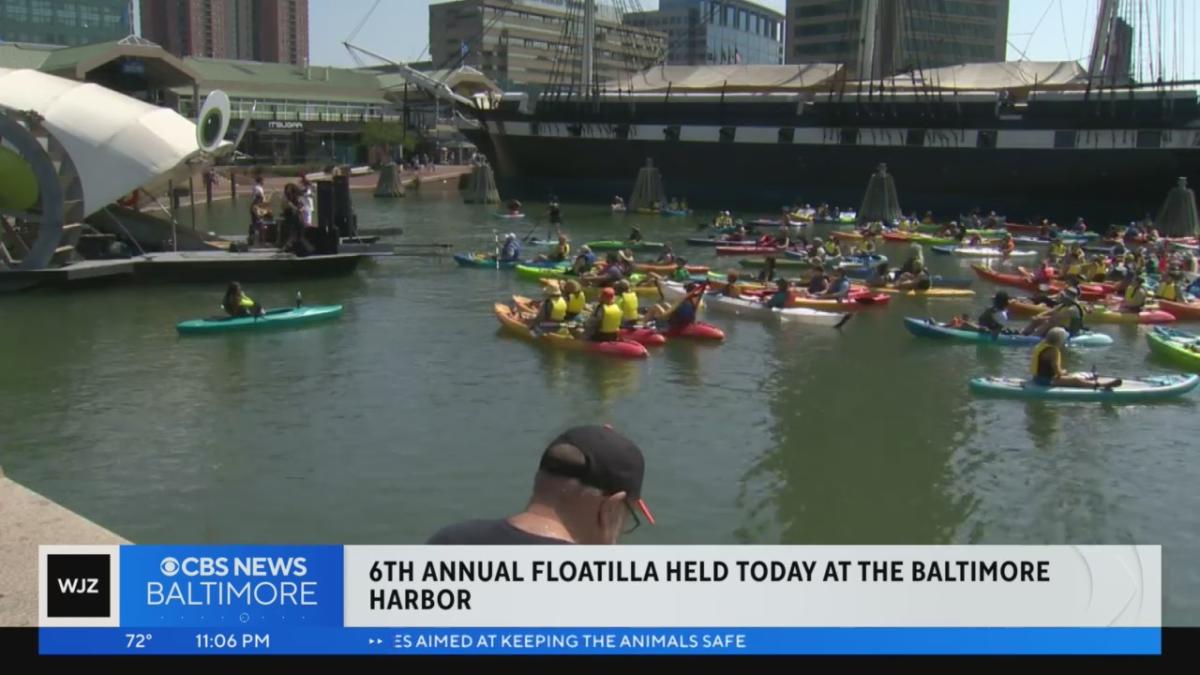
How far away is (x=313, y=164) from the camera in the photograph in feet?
278

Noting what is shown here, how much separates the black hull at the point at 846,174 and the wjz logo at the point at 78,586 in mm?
57916

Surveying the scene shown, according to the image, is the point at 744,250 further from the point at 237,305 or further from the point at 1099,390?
the point at 1099,390

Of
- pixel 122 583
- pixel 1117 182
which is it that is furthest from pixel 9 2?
pixel 122 583

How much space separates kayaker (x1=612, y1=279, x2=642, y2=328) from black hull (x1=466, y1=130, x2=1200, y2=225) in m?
40.5

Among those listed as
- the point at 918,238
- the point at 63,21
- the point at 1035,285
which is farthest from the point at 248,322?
the point at 63,21

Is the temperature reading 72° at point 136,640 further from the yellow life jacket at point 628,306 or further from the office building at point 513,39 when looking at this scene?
the office building at point 513,39

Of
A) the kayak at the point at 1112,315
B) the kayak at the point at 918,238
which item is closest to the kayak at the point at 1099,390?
the kayak at the point at 1112,315

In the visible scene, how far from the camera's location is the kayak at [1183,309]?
87.4 ft

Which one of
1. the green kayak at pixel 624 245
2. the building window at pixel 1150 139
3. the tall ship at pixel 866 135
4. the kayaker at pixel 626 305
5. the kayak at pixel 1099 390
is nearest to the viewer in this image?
the kayak at pixel 1099 390

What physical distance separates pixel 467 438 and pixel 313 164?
239ft

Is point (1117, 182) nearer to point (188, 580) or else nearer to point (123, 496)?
point (123, 496)

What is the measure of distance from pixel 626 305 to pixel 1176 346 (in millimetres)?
10688

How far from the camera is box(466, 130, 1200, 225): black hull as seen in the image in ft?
184

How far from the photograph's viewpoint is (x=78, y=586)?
4.55 metres
